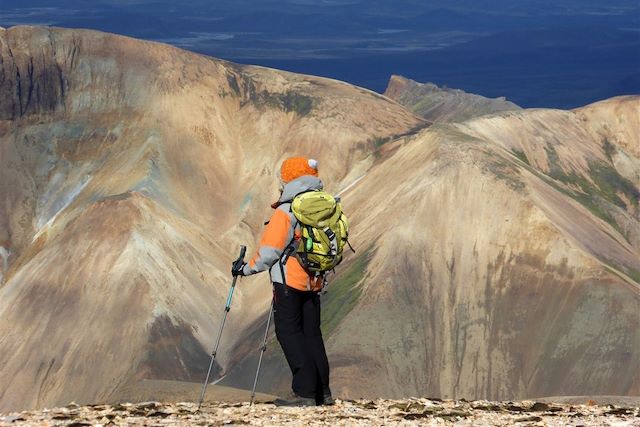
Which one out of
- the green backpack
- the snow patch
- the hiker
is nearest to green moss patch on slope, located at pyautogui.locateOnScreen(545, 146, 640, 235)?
the snow patch

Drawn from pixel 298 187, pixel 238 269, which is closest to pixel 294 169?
pixel 298 187

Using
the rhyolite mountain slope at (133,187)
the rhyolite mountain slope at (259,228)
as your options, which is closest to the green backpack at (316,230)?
the rhyolite mountain slope at (259,228)

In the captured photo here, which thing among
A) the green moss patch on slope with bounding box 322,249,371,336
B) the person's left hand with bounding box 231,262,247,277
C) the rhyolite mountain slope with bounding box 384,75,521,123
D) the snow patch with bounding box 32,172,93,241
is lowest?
the person's left hand with bounding box 231,262,247,277

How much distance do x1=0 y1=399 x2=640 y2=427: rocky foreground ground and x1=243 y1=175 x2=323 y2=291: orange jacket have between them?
2.16 metres

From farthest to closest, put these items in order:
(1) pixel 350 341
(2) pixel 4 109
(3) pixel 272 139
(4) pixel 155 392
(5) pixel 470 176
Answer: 1. (2) pixel 4 109
2. (3) pixel 272 139
3. (5) pixel 470 176
4. (1) pixel 350 341
5. (4) pixel 155 392

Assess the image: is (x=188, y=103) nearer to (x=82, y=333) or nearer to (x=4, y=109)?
(x=4, y=109)

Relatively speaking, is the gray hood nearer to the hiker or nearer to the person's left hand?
the hiker

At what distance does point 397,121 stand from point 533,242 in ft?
88.6

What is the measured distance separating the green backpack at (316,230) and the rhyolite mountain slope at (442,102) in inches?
4536

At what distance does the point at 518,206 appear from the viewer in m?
73.1

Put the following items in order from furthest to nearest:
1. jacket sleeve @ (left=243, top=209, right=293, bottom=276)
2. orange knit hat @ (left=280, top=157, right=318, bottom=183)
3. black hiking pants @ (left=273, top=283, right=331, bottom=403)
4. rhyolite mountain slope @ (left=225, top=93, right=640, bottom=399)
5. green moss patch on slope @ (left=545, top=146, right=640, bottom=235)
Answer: green moss patch on slope @ (left=545, top=146, right=640, bottom=235) → rhyolite mountain slope @ (left=225, top=93, right=640, bottom=399) → orange knit hat @ (left=280, top=157, right=318, bottom=183) → black hiking pants @ (left=273, top=283, right=331, bottom=403) → jacket sleeve @ (left=243, top=209, right=293, bottom=276)

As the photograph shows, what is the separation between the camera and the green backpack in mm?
17297

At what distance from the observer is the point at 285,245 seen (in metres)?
17.5

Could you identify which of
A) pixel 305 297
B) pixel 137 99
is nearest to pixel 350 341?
pixel 137 99
